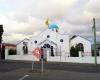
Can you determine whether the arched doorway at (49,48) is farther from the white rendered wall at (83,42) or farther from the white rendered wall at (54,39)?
the white rendered wall at (83,42)

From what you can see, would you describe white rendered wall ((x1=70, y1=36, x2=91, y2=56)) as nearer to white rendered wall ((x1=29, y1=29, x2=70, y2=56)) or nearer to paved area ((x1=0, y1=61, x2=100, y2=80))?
white rendered wall ((x1=29, y1=29, x2=70, y2=56))

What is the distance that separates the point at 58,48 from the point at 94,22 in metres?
15.3

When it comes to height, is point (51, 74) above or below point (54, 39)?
below

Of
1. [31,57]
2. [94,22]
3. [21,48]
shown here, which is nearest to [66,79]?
[94,22]

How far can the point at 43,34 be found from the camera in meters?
63.5

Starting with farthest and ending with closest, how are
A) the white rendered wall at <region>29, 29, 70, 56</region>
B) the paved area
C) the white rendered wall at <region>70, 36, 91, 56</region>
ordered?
1. the white rendered wall at <region>70, 36, 91, 56</region>
2. the white rendered wall at <region>29, 29, 70, 56</region>
3. the paved area

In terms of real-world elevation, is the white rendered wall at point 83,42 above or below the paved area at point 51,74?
above

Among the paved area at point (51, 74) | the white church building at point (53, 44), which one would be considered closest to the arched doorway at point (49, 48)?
the white church building at point (53, 44)

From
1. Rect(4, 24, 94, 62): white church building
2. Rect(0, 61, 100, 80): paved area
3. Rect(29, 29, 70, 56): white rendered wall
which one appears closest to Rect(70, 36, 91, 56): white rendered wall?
Rect(4, 24, 94, 62): white church building

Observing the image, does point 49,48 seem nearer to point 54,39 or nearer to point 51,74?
point 54,39

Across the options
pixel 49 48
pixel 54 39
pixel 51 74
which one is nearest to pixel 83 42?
pixel 54 39

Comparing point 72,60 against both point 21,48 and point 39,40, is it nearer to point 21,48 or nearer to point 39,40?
point 39,40

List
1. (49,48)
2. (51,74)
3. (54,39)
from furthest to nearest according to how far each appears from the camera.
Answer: (54,39) < (49,48) < (51,74)

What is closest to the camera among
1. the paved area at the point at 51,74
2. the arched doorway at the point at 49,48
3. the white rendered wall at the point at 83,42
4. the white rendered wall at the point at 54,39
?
the paved area at the point at 51,74
